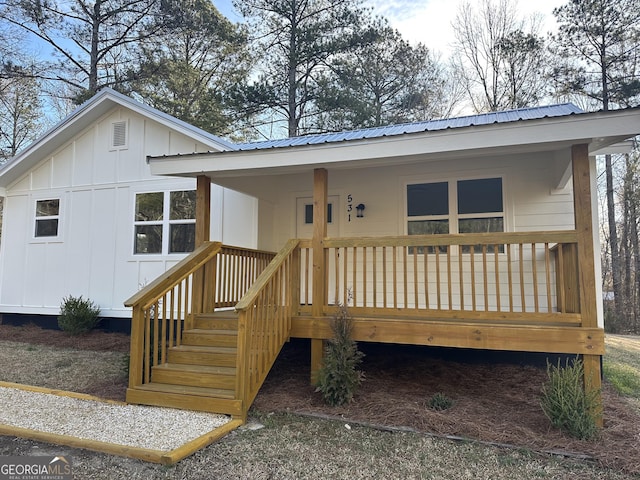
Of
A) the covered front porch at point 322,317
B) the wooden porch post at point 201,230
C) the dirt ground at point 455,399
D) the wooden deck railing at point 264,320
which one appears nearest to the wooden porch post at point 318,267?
the covered front porch at point 322,317

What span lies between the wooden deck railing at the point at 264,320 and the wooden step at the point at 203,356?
43cm

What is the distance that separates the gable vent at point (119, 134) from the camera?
30.0 feet

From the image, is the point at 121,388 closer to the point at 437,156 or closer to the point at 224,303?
the point at 224,303

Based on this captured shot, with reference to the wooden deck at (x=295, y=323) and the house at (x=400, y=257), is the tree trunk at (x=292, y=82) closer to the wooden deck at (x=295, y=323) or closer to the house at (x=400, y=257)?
the house at (x=400, y=257)

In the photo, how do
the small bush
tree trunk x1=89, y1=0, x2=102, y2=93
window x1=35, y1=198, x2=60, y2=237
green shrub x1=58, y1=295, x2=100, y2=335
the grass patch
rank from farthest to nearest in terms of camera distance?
tree trunk x1=89, y1=0, x2=102, y2=93 < window x1=35, y1=198, x2=60, y2=237 < green shrub x1=58, y1=295, x2=100, y2=335 < the grass patch < the small bush

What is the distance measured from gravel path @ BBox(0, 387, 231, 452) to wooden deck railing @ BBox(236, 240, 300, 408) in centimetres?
47

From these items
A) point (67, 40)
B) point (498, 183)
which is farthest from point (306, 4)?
point (498, 183)

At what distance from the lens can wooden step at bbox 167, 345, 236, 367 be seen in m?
4.87

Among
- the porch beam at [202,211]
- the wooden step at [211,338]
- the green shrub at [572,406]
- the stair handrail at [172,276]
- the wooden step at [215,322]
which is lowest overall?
the green shrub at [572,406]

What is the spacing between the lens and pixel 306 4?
54.2 ft

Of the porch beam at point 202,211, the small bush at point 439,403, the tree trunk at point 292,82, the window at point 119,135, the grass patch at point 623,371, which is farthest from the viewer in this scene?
the tree trunk at point 292,82

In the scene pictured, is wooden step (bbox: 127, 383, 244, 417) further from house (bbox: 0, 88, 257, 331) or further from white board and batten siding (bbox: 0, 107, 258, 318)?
white board and batten siding (bbox: 0, 107, 258, 318)

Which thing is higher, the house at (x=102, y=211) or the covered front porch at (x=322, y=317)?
Result: the house at (x=102, y=211)

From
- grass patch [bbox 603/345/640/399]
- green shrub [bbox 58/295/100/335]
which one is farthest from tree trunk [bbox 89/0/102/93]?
grass patch [bbox 603/345/640/399]
